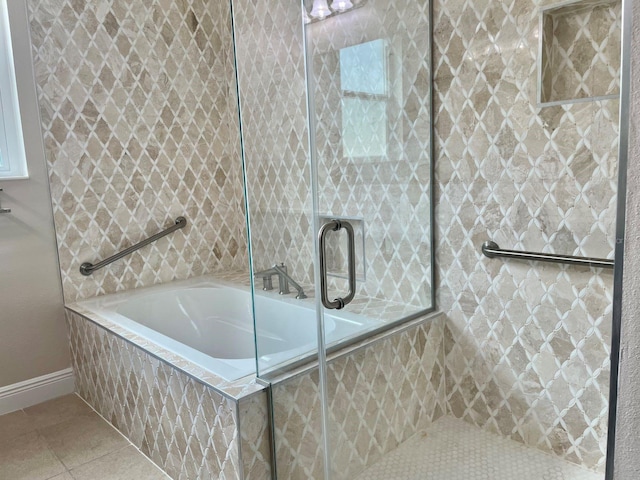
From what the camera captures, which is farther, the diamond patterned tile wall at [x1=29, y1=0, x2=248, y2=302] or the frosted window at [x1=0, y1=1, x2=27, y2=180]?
the diamond patterned tile wall at [x1=29, y1=0, x2=248, y2=302]

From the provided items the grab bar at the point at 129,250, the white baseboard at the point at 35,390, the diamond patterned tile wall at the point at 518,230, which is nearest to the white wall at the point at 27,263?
the white baseboard at the point at 35,390

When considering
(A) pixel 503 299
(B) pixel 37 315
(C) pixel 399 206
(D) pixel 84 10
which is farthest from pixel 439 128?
(B) pixel 37 315

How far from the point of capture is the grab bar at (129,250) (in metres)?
2.91

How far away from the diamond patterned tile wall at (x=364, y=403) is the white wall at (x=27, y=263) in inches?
66.6

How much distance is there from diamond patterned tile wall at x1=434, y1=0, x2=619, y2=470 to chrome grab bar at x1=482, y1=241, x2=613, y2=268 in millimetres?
23

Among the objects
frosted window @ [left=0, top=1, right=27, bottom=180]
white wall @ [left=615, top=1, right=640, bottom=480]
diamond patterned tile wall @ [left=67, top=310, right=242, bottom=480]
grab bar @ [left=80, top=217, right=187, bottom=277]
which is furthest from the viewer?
grab bar @ [left=80, top=217, right=187, bottom=277]

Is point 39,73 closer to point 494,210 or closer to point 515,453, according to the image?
point 494,210

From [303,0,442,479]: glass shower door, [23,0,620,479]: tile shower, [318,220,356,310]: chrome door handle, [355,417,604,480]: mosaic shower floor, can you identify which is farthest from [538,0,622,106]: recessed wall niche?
[355,417,604,480]: mosaic shower floor

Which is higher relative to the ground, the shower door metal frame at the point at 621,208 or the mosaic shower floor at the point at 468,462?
the shower door metal frame at the point at 621,208

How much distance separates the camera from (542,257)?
200cm

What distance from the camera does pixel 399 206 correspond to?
2268 millimetres

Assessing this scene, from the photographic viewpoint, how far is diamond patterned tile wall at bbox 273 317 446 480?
5.85 feet

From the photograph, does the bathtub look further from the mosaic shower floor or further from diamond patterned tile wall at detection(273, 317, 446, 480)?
the mosaic shower floor

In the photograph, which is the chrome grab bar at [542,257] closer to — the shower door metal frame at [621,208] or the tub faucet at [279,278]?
the tub faucet at [279,278]
